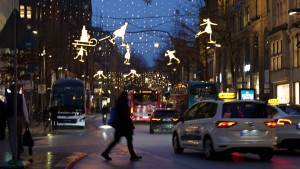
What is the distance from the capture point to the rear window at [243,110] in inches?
718

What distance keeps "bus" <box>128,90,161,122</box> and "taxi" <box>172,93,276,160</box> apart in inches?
1475

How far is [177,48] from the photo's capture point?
69.2 m

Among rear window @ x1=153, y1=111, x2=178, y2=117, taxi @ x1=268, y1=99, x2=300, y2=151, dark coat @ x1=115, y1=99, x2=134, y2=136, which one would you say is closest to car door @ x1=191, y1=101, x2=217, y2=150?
dark coat @ x1=115, y1=99, x2=134, y2=136

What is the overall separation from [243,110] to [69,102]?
2821 centimetres

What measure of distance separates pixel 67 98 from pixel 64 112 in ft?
3.69

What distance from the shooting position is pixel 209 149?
731 inches

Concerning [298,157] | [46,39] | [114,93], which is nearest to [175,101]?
[46,39]

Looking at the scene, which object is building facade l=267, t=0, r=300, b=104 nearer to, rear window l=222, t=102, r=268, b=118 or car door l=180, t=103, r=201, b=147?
car door l=180, t=103, r=201, b=147

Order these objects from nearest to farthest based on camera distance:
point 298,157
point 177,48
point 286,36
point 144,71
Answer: point 298,157, point 286,36, point 177,48, point 144,71

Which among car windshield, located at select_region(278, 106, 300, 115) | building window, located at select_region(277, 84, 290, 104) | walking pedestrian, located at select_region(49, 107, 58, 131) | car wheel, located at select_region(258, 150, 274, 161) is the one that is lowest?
car wheel, located at select_region(258, 150, 274, 161)

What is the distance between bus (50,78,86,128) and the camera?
148 ft

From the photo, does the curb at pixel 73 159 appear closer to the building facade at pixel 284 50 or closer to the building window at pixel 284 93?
the building facade at pixel 284 50

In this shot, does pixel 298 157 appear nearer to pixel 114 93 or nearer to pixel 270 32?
pixel 270 32

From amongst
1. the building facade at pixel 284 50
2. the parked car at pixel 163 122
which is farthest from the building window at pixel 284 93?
the parked car at pixel 163 122
